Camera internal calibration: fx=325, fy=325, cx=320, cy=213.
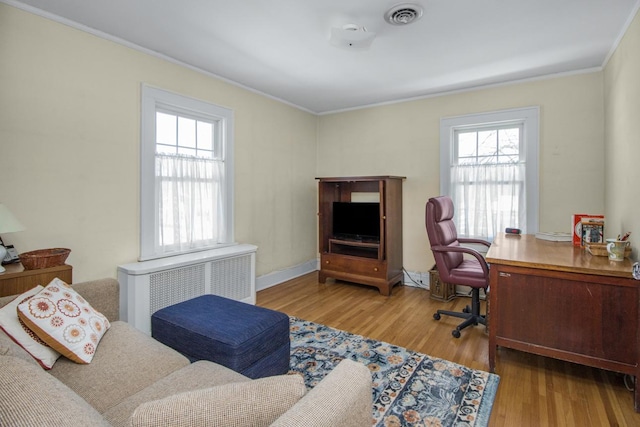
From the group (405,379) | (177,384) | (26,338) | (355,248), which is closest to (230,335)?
(177,384)

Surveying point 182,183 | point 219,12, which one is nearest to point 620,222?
point 219,12

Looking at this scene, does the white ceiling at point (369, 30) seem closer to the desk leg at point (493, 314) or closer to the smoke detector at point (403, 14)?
the smoke detector at point (403, 14)

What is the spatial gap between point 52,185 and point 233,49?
5.99 ft

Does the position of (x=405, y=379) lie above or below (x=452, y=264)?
below

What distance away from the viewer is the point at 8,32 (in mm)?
2213

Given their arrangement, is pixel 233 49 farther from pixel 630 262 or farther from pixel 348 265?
pixel 630 262

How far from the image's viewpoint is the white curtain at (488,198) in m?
3.75

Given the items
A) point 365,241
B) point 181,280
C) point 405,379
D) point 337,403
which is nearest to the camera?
point 337,403

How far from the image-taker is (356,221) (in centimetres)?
445

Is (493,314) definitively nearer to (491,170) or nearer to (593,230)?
(593,230)

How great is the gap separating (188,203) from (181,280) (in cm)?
84

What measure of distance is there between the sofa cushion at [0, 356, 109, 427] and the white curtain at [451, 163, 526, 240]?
4.04 meters

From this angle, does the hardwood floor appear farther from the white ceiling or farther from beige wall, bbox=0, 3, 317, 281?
the white ceiling

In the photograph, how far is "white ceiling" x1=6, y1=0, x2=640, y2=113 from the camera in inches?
89.2
